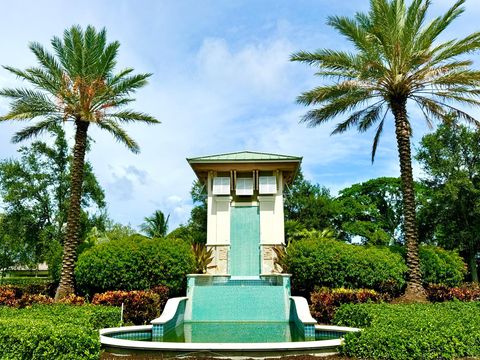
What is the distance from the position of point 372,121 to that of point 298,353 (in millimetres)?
13543

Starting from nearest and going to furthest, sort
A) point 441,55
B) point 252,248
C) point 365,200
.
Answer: point 441,55, point 252,248, point 365,200

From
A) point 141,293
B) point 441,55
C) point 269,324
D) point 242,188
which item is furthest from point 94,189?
point 441,55

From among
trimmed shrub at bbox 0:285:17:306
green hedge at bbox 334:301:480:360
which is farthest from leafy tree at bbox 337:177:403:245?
green hedge at bbox 334:301:480:360

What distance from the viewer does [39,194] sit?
2998 cm

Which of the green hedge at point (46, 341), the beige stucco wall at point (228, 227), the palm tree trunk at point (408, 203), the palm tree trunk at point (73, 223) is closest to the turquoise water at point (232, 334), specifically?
the green hedge at point (46, 341)

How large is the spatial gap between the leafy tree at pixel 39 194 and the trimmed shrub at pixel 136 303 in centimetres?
1750

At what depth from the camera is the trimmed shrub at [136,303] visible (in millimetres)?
12562

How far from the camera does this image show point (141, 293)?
13.2m

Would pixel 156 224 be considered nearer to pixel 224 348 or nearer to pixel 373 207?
pixel 373 207

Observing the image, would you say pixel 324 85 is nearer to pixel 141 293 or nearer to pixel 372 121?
pixel 372 121

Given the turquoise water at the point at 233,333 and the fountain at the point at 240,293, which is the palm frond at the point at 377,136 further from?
the turquoise water at the point at 233,333

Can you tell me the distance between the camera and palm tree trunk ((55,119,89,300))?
15.4 metres

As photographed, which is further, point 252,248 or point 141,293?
point 252,248

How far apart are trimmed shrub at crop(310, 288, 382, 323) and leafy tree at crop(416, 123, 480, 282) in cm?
1863
